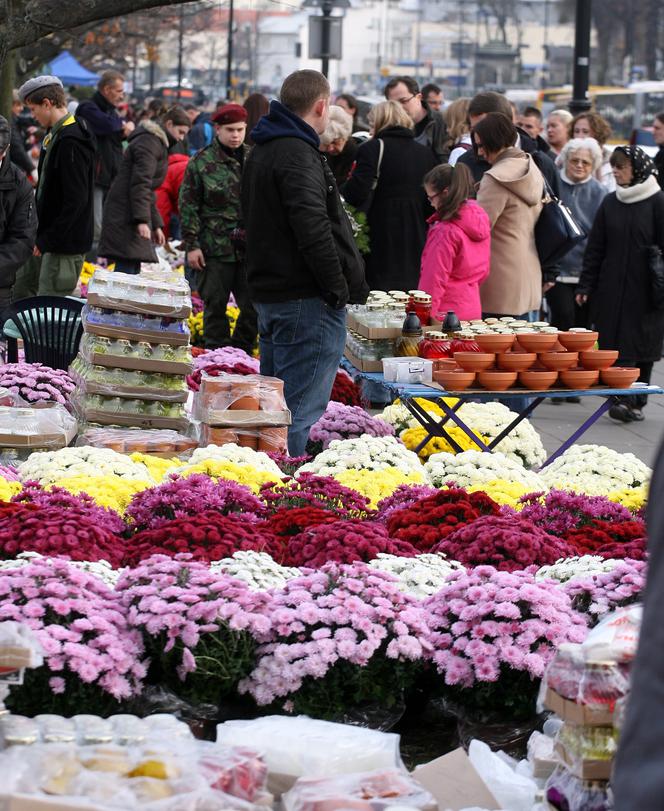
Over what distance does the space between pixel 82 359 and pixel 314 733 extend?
485cm

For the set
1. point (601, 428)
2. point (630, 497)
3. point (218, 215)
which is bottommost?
point (601, 428)

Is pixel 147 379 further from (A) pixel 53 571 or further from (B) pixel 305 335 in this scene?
(A) pixel 53 571

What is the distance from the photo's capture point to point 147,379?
768 cm

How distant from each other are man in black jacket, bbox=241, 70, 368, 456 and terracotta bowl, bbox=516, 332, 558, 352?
3.51 ft

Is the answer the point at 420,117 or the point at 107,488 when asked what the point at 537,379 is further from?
the point at 420,117

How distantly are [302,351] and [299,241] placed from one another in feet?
1.98

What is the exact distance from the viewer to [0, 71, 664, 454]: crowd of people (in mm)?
7223

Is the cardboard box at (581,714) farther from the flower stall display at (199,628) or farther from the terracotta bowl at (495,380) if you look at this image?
the terracotta bowl at (495,380)

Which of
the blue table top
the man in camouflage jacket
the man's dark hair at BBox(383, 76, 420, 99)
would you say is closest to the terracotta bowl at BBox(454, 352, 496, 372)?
the blue table top

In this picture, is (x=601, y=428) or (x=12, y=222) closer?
(x=12, y=222)

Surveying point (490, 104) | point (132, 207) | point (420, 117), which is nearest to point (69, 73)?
point (420, 117)

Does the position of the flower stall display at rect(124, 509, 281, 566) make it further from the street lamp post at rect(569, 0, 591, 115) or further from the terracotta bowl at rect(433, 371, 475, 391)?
the street lamp post at rect(569, 0, 591, 115)

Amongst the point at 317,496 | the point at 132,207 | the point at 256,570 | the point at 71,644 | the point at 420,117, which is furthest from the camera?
the point at 420,117

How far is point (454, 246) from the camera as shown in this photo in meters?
8.99
